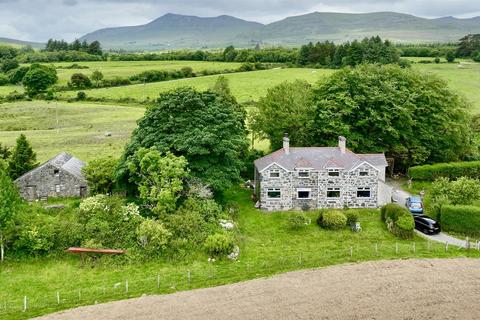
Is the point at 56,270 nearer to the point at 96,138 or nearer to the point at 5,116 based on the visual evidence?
the point at 96,138

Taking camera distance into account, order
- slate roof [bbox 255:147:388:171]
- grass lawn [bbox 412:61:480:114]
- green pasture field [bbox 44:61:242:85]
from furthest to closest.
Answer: green pasture field [bbox 44:61:242:85] < grass lawn [bbox 412:61:480:114] < slate roof [bbox 255:147:388:171]

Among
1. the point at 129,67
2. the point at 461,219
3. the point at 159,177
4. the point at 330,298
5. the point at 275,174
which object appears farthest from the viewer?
the point at 129,67

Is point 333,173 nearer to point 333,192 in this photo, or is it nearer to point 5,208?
point 333,192

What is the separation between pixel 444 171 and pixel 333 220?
1927 cm

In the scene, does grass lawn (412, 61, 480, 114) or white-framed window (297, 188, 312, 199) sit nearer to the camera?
white-framed window (297, 188, 312, 199)

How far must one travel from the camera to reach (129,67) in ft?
473

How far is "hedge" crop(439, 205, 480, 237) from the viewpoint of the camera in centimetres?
3706

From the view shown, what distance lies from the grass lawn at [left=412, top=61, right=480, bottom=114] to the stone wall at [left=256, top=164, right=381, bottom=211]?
53.2 meters

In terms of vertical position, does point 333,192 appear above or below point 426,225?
above

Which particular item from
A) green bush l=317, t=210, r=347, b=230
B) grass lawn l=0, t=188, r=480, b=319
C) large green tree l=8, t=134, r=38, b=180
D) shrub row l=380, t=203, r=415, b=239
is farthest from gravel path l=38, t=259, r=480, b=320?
large green tree l=8, t=134, r=38, b=180

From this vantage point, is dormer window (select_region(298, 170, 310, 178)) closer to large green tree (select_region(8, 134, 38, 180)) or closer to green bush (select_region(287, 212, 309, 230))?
green bush (select_region(287, 212, 309, 230))

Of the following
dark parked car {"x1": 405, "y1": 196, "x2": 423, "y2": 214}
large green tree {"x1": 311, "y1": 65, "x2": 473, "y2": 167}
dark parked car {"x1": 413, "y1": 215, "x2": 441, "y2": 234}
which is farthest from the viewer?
large green tree {"x1": 311, "y1": 65, "x2": 473, "y2": 167}

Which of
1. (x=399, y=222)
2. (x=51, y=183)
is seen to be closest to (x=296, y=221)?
(x=399, y=222)

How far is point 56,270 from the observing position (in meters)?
31.4
